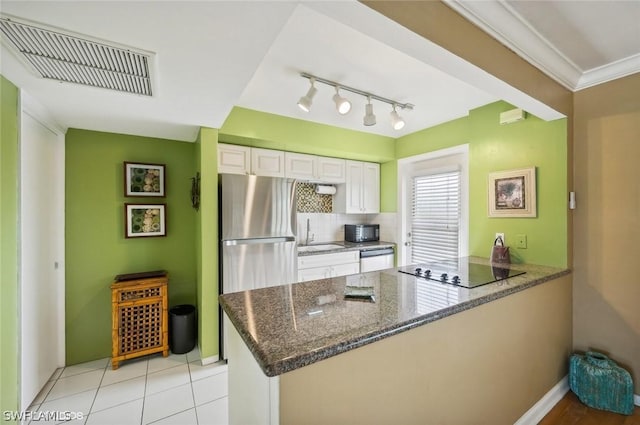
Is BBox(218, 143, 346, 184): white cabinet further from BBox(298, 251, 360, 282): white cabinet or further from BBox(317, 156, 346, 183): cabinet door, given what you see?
BBox(298, 251, 360, 282): white cabinet

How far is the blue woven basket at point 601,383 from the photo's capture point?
70.2 inches

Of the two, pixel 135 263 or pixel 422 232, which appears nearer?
pixel 135 263

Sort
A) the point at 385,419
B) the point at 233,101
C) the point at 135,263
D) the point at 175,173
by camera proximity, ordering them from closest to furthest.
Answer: the point at 385,419, the point at 233,101, the point at 135,263, the point at 175,173

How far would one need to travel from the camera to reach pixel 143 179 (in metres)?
2.69

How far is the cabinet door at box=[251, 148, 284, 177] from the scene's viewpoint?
9.67 ft

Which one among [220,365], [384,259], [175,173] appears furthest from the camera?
[384,259]

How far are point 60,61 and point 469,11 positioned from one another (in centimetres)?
201

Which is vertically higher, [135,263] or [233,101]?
[233,101]

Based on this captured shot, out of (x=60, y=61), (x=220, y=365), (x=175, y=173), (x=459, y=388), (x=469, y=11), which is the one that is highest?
(x=469, y=11)

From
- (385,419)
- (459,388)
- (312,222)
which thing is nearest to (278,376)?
(385,419)

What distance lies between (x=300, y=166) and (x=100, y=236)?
213cm

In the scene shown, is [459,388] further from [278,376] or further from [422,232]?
[422,232]

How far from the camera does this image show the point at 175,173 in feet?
9.35

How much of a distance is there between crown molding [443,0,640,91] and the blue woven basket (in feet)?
6.69
